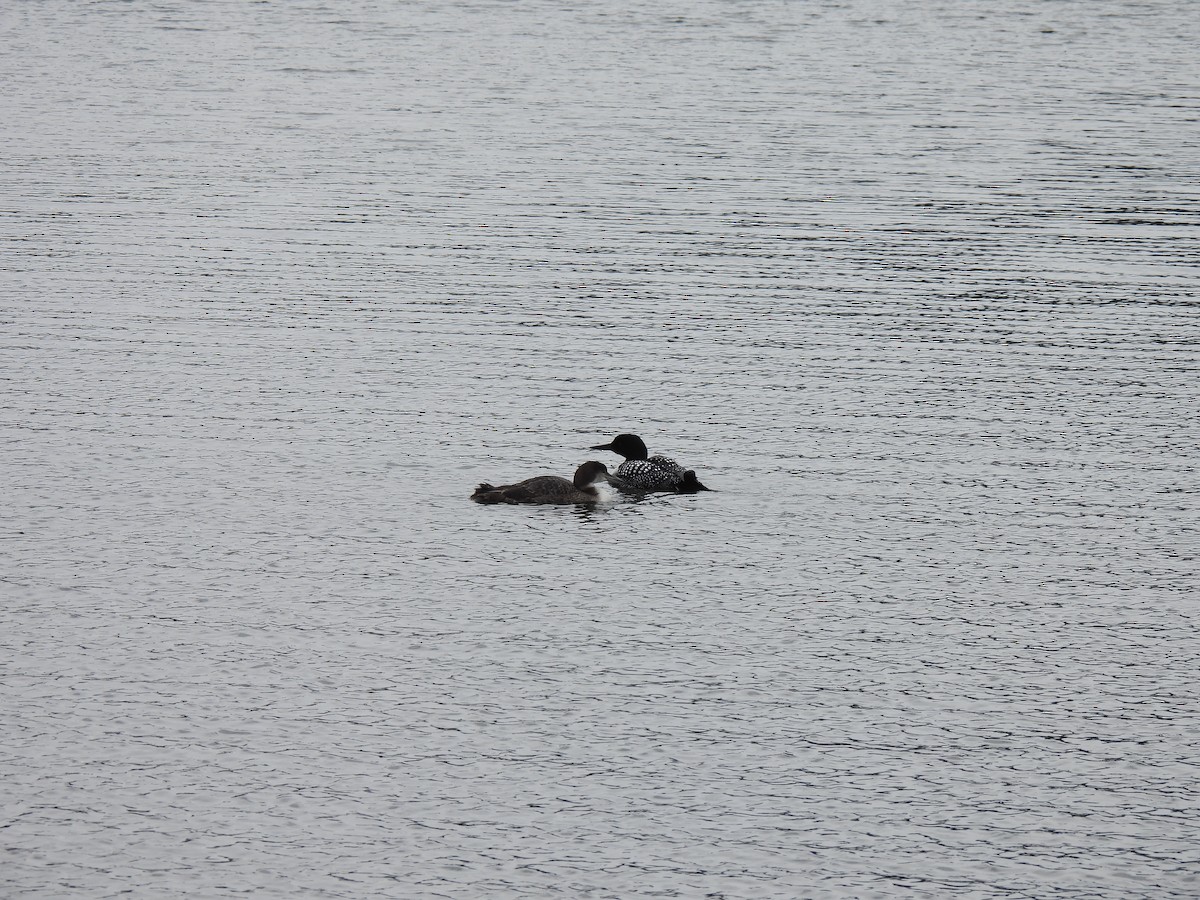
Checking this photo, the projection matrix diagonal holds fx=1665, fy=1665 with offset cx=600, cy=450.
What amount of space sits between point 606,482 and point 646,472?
1.13 feet

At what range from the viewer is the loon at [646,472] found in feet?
42.3

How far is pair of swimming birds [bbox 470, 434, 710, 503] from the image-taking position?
12.7 meters

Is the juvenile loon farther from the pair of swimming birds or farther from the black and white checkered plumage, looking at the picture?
the black and white checkered plumage

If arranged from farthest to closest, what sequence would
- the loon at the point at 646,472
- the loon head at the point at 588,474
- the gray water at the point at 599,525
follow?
the loon at the point at 646,472 → the loon head at the point at 588,474 → the gray water at the point at 599,525

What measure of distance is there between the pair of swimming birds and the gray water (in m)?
0.17

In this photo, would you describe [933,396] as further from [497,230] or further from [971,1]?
[971,1]

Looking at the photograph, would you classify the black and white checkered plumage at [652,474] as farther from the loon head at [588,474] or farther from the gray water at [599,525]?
the loon head at [588,474]

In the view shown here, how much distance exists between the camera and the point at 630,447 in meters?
13.2

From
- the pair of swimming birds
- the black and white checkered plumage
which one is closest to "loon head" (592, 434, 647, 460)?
the pair of swimming birds

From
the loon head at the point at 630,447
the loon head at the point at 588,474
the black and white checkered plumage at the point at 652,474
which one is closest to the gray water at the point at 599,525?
the black and white checkered plumage at the point at 652,474

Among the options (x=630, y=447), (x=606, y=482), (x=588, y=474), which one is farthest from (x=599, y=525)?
(x=630, y=447)

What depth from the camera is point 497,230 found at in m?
23.4

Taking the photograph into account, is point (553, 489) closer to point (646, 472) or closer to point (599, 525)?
point (599, 525)

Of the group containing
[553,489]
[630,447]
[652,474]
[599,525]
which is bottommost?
[599,525]
